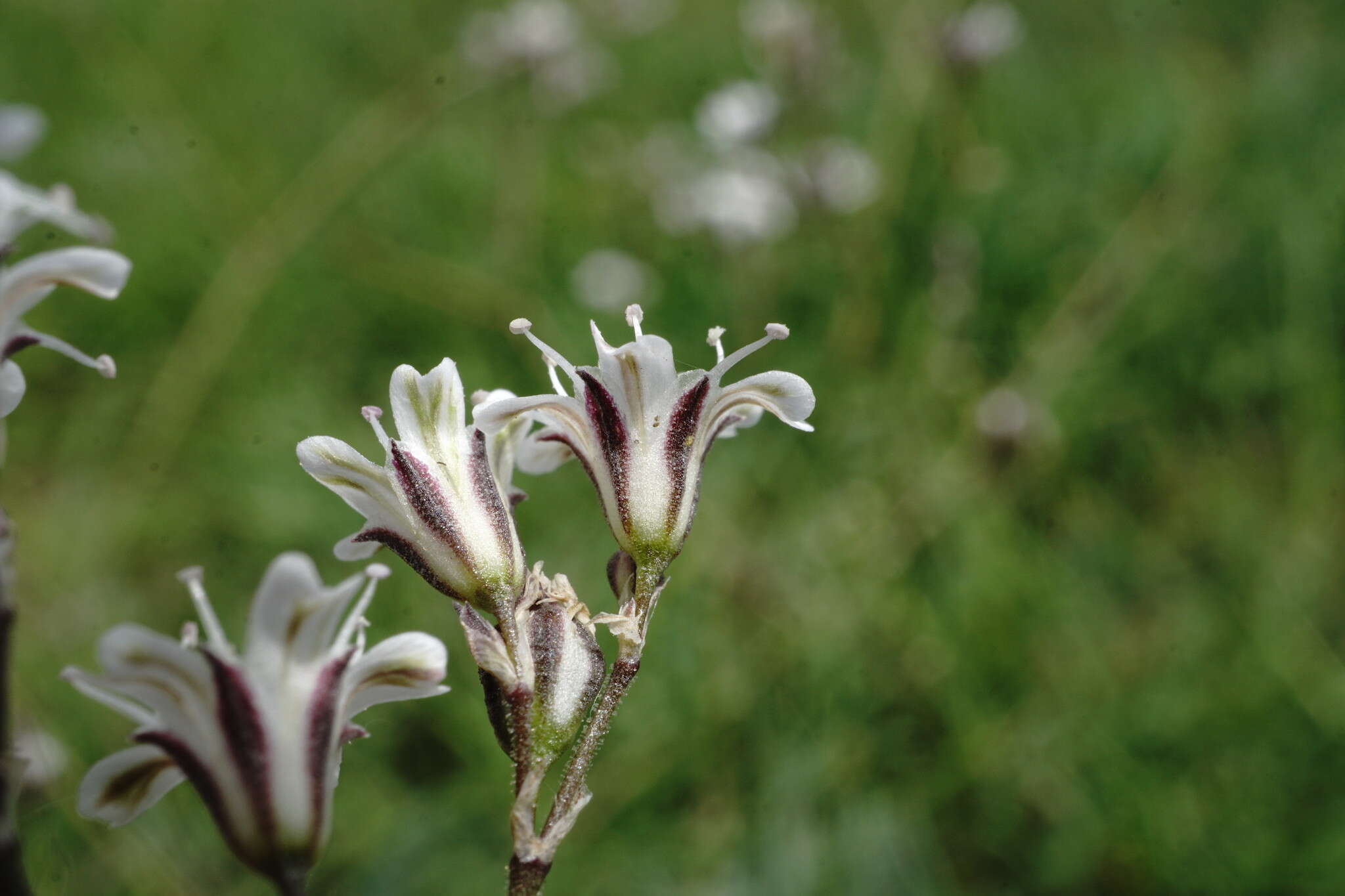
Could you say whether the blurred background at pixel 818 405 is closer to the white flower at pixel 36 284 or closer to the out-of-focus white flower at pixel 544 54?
the out-of-focus white flower at pixel 544 54

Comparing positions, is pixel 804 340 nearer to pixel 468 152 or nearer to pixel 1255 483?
pixel 1255 483

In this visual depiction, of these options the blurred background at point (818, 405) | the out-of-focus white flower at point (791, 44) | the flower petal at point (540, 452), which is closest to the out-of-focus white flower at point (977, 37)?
the blurred background at point (818, 405)

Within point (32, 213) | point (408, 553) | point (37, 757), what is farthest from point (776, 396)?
point (37, 757)

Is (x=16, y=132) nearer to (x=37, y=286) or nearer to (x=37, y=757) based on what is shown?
(x=37, y=286)

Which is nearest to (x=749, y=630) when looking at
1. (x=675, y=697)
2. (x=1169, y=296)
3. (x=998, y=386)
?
(x=675, y=697)

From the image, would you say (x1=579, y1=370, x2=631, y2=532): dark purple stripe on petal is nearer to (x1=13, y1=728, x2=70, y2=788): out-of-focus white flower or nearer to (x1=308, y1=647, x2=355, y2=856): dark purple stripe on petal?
(x1=308, y1=647, x2=355, y2=856): dark purple stripe on petal

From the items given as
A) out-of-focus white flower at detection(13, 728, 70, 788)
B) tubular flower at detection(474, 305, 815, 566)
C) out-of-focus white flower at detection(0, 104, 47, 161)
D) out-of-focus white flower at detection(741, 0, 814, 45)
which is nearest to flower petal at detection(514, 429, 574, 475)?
tubular flower at detection(474, 305, 815, 566)
